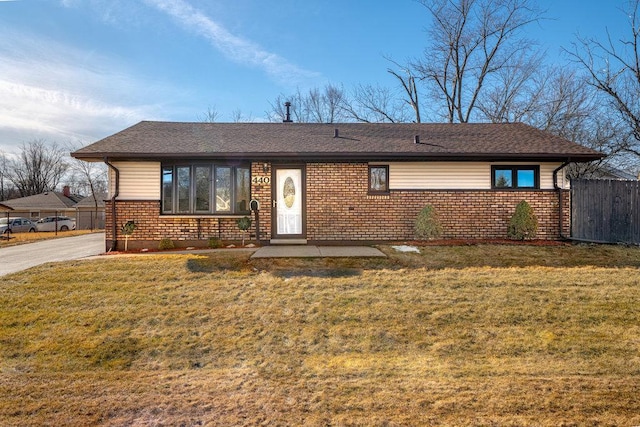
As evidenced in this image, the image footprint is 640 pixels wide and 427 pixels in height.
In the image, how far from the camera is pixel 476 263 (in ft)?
23.3

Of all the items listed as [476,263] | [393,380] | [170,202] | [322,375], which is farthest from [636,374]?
[170,202]

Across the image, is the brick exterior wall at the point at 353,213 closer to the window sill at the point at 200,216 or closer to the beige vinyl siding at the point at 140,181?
the window sill at the point at 200,216

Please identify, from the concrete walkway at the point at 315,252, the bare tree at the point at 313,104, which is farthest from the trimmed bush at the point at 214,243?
the bare tree at the point at 313,104

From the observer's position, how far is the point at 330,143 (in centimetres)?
980

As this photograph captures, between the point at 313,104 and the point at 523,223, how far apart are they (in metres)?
20.6

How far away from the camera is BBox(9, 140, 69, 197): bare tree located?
49594 mm

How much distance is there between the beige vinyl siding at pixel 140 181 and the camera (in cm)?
914

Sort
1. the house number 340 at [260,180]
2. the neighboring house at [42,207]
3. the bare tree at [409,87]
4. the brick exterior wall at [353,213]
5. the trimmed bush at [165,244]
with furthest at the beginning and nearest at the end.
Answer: the neighboring house at [42,207] < the bare tree at [409,87] < the house number 340 at [260,180] < the brick exterior wall at [353,213] < the trimmed bush at [165,244]

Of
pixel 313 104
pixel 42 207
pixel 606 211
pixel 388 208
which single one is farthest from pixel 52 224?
pixel 606 211

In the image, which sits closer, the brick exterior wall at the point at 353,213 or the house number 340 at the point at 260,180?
the brick exterior wall at the point at 353,213

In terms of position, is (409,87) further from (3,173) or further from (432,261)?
(3,173)

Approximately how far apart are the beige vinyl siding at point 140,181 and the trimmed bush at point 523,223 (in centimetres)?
928

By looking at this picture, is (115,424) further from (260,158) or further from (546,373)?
(260,158)

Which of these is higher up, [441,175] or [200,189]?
[441,175]
